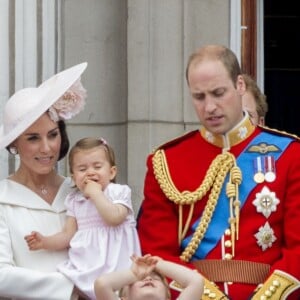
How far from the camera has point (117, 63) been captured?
23.5ft

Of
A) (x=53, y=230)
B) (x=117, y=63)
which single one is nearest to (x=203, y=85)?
(x=53, y=230)

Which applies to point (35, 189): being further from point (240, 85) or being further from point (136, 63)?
point (136, 63)

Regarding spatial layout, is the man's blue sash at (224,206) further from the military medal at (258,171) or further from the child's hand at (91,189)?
the child's hand at (91,189)

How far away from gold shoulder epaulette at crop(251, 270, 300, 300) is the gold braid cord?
8.5 inches

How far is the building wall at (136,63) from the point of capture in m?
7.09

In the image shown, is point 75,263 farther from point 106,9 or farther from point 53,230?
point 106,9

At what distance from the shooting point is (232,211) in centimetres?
509

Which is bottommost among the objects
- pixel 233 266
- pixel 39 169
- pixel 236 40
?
pixel 233 266

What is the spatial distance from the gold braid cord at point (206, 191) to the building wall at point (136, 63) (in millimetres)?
1973

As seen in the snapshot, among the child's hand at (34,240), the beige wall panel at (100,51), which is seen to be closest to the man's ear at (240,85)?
the child's hand at (34,240)

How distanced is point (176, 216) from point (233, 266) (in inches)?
11.0

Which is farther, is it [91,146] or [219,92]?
[91,146]

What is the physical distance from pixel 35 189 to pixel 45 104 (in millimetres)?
316

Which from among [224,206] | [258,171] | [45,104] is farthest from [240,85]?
[45,104]
